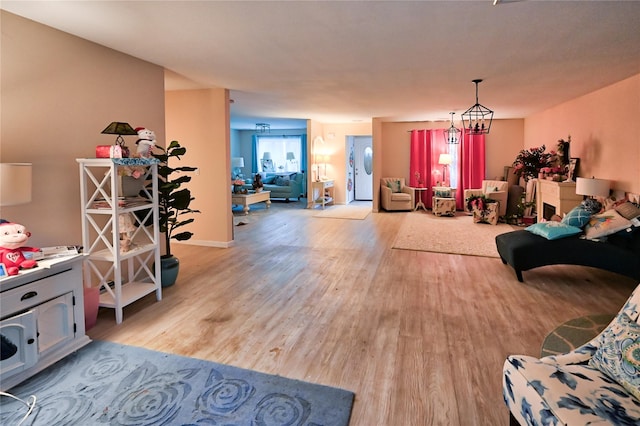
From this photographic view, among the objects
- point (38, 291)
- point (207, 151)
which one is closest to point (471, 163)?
point (207, 151)

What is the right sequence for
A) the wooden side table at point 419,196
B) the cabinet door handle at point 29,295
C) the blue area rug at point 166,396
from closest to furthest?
the blue area rug at point 166,396
the cabinet door handle at point 29,295
the wooden side table at point 419,196

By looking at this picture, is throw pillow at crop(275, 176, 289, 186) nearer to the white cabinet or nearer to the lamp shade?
the lamp shade

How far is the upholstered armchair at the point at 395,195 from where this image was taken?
9.27 metres

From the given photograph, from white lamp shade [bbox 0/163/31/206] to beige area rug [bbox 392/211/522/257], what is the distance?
451cm

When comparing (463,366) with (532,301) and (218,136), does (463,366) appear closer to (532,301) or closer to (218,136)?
(532,301)

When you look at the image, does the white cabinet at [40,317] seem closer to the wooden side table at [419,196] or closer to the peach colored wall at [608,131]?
Answer: the peach colored wall at [608,131]

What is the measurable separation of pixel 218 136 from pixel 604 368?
5.02m

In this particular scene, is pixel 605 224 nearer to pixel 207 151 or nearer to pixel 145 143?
pixel 145 143

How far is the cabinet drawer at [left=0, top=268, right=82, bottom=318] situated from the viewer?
209 cm

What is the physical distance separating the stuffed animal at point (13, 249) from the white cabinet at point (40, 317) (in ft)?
0.18

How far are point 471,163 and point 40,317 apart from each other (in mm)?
9264

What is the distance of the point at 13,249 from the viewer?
2238 millimetres

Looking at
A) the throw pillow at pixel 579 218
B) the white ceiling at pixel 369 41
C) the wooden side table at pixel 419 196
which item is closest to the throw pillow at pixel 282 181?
the wooden side table at pixel 419 196

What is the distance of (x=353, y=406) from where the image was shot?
1.95 metres
